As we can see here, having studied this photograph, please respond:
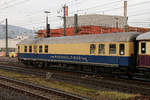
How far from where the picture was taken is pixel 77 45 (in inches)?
841

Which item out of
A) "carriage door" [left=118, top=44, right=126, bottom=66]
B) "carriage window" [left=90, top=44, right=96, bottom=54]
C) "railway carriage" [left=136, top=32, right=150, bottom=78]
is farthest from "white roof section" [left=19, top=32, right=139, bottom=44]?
"railway carriage" [left=136, top=32, right=150, bottom=78]

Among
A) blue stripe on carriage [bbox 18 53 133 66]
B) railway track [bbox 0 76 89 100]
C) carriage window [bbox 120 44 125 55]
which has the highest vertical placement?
carriage window [bbox 120 44 125 55]

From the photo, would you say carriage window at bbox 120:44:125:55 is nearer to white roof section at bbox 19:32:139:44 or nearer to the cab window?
the cab window

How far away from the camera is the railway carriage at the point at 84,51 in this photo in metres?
Result: 17.0

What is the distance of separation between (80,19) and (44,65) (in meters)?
44.5

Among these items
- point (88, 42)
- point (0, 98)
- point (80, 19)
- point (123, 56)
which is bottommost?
point (0, 98)

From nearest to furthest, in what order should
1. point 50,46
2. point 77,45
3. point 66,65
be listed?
1. point 77,45
2. point 66,65
3. point 50,46

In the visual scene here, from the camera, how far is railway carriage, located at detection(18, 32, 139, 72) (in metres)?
17.0

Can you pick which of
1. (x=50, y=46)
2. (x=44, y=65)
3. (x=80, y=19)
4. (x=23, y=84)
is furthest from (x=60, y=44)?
(x=80, y=19)

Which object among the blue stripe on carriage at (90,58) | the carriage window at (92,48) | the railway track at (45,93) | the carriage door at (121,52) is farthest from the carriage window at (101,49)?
the railway track at (45,93)

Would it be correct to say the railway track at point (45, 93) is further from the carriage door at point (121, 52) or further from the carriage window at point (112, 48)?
the carriage window at point (112, 48)

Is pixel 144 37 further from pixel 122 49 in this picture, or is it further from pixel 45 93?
pixel 45 93

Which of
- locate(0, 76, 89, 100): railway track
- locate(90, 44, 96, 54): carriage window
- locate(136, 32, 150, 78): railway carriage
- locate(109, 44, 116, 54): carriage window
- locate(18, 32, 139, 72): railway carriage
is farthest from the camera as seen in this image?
locate(90, 44, 96, 54): carriage window

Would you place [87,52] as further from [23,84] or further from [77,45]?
[23,84]
